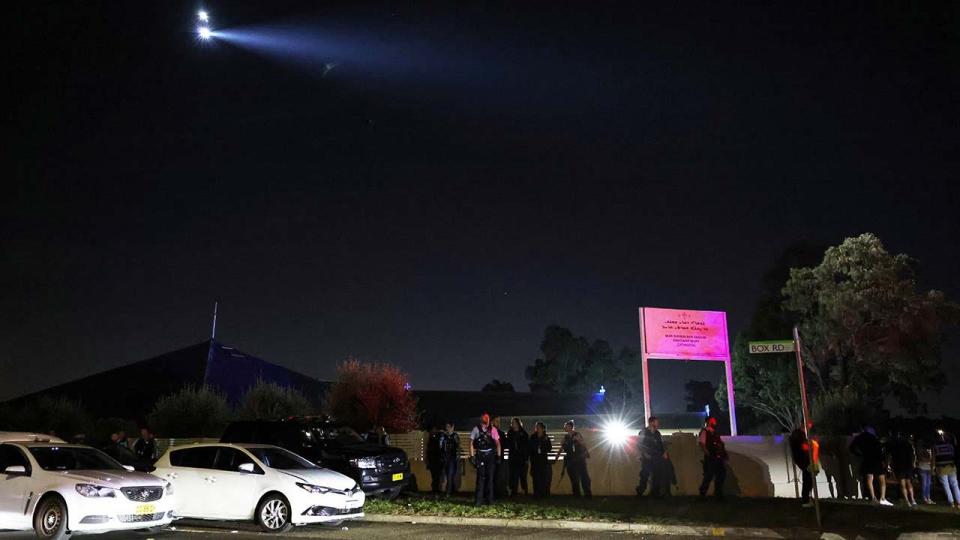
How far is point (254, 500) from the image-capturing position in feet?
39.9

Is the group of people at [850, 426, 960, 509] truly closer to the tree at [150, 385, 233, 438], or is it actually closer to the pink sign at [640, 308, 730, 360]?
the pink sign at [640, 308, 730, 360]

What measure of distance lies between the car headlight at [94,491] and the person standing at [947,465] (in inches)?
559

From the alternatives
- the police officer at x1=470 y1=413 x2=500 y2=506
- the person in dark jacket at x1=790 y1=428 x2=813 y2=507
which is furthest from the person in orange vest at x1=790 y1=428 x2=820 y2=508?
the police officer at x1=470 y1=413 x2=500 y2=506

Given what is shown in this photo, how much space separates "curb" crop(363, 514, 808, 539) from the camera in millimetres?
11453

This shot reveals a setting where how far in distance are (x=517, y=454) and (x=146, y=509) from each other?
862cm

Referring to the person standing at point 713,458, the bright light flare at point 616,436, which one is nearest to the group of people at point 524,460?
the bright light flare at point 616,436

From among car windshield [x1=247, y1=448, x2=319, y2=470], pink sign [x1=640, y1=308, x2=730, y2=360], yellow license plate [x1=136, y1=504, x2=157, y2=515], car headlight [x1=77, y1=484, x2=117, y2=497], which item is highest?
pink sign [x1=640, y1=308, x2=730, y2=360]

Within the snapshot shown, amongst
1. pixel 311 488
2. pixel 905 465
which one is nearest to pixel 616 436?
pixel 905 465

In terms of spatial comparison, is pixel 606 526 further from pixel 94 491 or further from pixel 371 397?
pixel 371 397

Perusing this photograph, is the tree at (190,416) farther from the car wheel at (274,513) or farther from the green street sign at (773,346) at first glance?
the green street sign at (773,346)

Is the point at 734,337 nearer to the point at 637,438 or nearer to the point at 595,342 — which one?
the point at 637,438

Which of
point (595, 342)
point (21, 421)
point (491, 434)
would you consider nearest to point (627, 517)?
point (491, 434)

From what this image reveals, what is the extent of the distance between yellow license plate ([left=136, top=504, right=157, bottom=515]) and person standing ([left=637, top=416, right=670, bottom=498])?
9.84 m

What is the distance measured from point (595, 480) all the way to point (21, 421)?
24227mm
